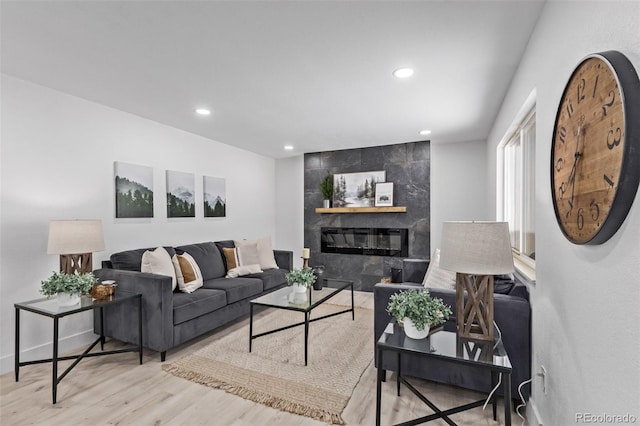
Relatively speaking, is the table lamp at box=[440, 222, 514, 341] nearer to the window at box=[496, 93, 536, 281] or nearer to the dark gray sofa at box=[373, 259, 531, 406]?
the dark gray sofa at box=[373, 259, 531, 406]

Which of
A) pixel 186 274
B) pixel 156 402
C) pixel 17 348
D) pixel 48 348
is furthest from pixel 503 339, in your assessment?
pixel 48 348

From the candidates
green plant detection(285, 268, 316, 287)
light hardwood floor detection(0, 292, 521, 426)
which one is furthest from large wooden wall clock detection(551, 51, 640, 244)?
green plant detection(285, 268, 316, 287)

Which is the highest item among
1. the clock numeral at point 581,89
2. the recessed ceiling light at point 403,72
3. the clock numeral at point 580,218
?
the recessed ceiling light at point 403,72

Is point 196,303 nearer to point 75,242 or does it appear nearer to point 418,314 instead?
point 75,242

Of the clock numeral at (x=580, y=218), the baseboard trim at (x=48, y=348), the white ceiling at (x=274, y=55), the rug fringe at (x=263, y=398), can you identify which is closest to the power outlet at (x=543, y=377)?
the clock numeral at (x=580, y=218)

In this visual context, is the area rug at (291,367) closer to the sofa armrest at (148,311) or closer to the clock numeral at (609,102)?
the sofa armrest at (148,311)

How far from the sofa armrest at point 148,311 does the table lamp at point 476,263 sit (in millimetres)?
2291

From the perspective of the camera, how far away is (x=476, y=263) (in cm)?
174

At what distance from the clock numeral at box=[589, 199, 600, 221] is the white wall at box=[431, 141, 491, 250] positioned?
397 cm

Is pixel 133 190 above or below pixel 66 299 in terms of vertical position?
above

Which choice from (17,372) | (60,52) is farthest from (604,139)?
(17,372)

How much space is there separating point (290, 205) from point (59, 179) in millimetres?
3764

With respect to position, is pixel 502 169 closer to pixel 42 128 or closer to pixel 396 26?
pixel 396 26

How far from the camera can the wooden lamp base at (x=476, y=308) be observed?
1.85 meters
